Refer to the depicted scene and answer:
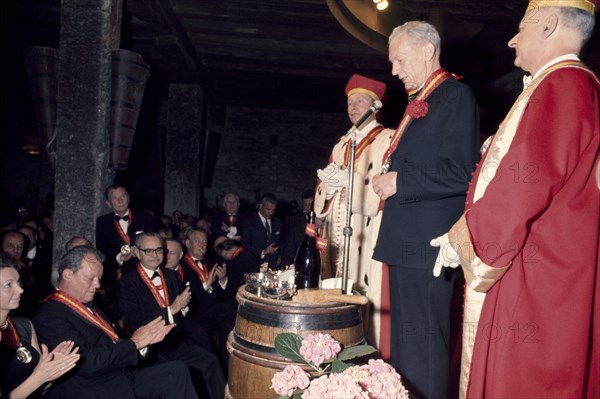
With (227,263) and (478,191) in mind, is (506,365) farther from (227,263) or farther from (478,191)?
(227,263)

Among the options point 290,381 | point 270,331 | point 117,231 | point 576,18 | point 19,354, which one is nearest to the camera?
point 290,381

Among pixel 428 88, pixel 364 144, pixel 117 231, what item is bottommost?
pixel 117 231

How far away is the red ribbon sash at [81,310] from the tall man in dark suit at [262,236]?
14.7 feet

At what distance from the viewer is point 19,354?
99.8 inches

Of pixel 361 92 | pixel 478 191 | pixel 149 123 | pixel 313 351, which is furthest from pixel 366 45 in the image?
pixel 149 123

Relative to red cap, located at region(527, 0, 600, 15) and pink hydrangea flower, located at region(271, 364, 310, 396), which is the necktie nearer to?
red cap, located at region(527, 0, 600, 15)

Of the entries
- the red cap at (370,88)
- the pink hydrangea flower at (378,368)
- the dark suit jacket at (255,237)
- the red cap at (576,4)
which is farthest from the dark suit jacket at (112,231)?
the red cap at (576,4)

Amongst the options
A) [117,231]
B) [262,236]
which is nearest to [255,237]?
[262,236]

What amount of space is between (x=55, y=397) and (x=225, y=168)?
11713 mm

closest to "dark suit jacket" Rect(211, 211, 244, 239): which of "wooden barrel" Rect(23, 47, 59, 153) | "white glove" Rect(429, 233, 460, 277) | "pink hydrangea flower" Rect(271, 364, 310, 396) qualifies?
"wooden barrel" Rect(23, 47, 59, 153)

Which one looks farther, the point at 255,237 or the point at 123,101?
the point at 255,237

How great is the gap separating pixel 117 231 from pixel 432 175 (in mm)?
3957

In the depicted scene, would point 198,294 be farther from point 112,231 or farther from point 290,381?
point 290,381

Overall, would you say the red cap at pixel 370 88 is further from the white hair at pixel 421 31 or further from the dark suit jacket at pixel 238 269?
the dark suit jacket at pixel 238 269
